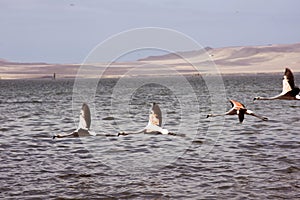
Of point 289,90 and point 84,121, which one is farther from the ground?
point 289,90

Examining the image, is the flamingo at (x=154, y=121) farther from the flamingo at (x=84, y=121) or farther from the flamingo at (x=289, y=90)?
the flamingo at (x=289, y=90)

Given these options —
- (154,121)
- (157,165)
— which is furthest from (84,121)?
(157,165)

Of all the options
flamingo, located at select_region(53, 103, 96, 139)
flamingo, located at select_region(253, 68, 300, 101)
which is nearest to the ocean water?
flamingo, located at select_region(53, 103, 96, 139)

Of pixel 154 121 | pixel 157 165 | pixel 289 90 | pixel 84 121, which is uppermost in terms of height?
pixel 289 90

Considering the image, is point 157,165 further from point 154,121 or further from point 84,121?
point 84,121

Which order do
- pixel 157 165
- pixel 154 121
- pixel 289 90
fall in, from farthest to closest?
pixel 157 165
pixel 154 121
pixel 289 90

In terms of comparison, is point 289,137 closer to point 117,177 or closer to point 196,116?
point 117,177

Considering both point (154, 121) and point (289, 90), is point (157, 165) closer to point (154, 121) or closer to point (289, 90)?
point (154, 121)

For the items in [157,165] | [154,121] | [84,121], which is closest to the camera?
[84,121]

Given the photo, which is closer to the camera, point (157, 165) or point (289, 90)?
point (289, 90)

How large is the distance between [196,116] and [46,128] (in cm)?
1670

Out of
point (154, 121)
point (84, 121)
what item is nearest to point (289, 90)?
point (154, 121)

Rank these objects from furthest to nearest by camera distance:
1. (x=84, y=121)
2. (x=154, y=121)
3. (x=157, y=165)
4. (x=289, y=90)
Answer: (x=157, y=165), (x=154, y=121), (x=289, y=90), (x=84, y=121)

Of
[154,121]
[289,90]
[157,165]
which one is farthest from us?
[157,165]
